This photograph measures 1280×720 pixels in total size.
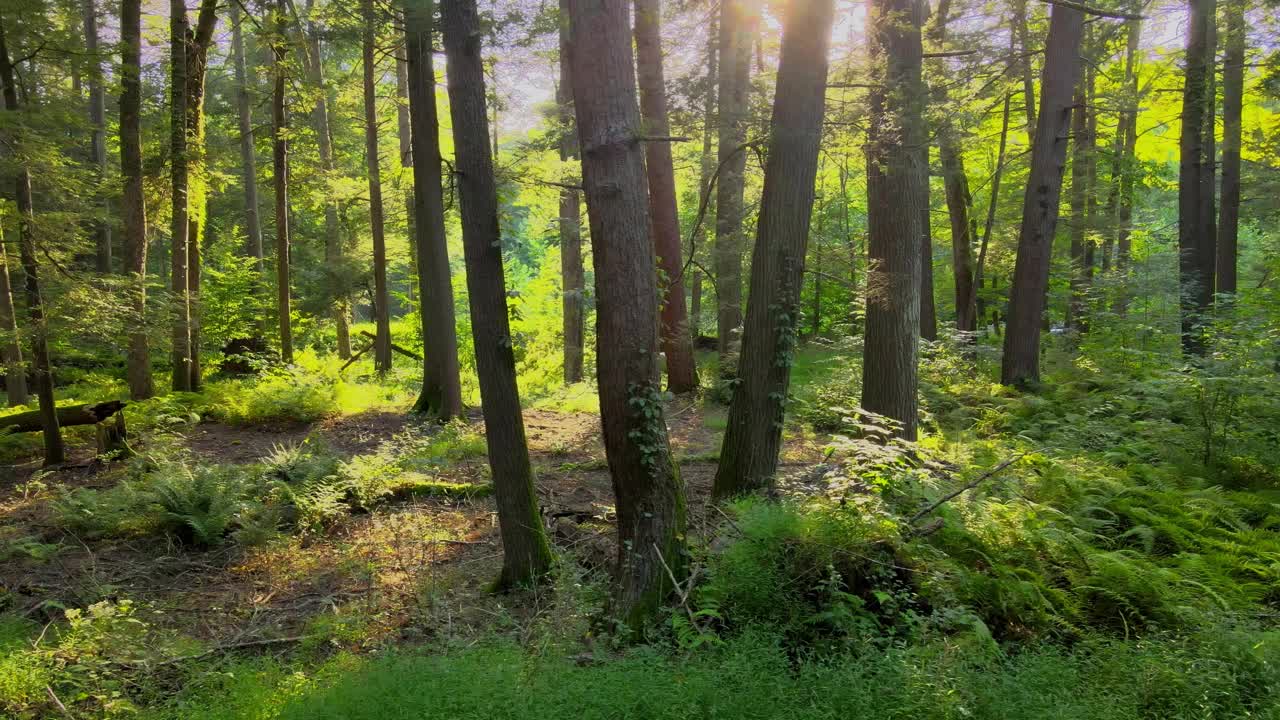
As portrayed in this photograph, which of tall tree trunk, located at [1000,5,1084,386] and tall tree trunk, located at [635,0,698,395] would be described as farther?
tall tree trunk, located at [635,0,698,395]

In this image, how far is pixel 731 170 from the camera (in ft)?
47.8

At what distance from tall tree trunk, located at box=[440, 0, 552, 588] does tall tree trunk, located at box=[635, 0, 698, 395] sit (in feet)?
18.5

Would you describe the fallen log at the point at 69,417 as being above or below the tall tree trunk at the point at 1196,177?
below

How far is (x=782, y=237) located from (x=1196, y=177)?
11.2 metres

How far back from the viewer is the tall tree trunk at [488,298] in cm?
456

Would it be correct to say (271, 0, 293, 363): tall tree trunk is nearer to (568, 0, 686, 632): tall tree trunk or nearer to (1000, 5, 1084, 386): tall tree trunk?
(568, 0, 686, 632): tall tree trunk

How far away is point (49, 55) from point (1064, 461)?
43.0 feet

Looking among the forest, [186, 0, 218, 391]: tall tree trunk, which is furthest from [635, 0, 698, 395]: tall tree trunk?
[186, 0, 218, 391]: tall tree trunk

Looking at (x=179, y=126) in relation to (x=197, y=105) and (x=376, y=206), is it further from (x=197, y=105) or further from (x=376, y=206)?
(x=376, y=206)

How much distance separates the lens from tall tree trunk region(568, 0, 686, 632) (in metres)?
4.11

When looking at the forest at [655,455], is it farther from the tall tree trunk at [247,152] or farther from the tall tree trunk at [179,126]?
the tall tree trunk at [247,152]

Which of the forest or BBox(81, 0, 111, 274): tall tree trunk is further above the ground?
BBox(81, 0, 111, 274): tall tree trunk

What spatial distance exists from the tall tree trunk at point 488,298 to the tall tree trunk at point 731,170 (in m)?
6.07

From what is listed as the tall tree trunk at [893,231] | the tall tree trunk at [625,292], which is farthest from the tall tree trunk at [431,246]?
the tall tree trunk at [893,231]
